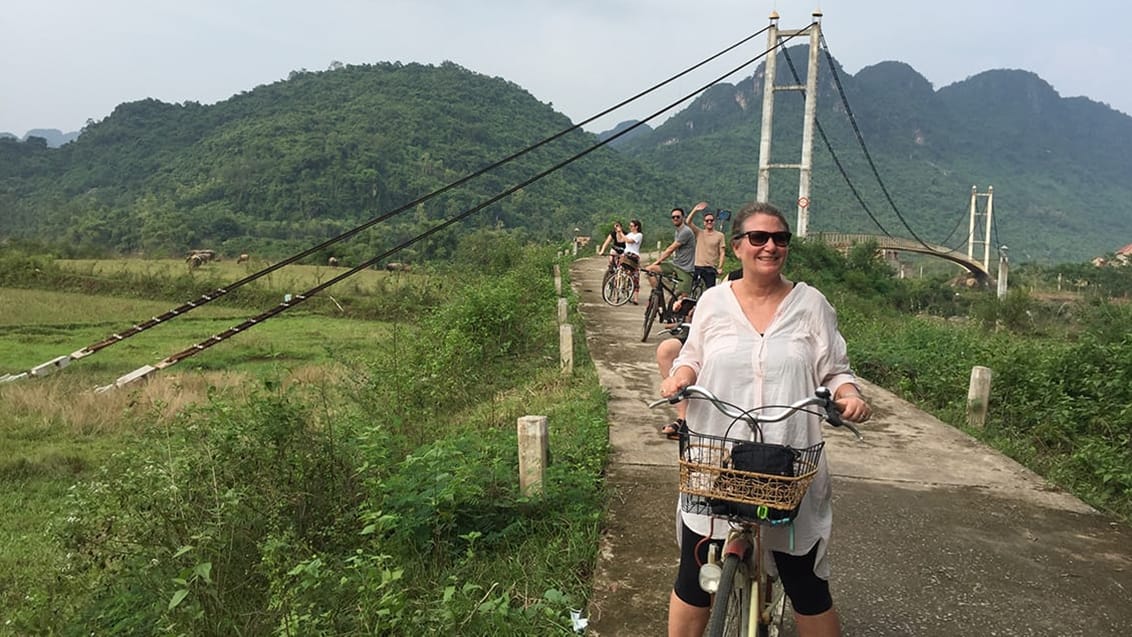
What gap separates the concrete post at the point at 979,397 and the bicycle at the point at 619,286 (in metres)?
6.38

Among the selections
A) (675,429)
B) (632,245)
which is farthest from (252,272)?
(675,429)

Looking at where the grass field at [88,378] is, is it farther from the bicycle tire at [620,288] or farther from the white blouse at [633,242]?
the white blouse at [633,242]

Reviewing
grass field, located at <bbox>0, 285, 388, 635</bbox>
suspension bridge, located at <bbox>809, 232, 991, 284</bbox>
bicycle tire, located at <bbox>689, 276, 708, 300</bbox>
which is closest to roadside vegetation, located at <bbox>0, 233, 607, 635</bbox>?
grass field, located at <bbox>0, 285, 388, 635</bbox>

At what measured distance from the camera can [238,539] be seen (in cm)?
379

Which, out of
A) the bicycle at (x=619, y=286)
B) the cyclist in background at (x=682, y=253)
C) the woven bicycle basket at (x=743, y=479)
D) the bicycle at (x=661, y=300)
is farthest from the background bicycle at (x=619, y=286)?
the woven bicycle basket at (x=743, y=479)

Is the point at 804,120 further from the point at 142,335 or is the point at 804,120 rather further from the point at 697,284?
the point at 142,335

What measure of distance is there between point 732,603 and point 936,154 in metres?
138

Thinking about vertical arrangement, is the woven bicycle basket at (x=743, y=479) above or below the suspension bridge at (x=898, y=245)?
above

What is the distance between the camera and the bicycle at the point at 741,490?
1.81m

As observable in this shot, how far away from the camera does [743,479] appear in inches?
72.0

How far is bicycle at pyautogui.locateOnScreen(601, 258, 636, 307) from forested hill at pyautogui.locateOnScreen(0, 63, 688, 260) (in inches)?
913

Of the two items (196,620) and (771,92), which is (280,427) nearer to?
(196,620)

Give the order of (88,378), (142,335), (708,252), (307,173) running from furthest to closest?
1. (307,173)
2. (142,335)
3. (88,378)
4. (708,252)

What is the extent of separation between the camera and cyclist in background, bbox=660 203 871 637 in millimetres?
2029
